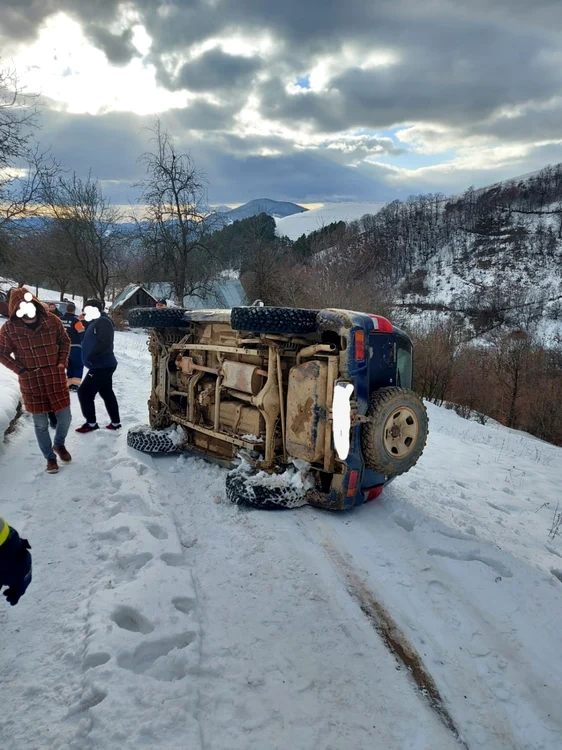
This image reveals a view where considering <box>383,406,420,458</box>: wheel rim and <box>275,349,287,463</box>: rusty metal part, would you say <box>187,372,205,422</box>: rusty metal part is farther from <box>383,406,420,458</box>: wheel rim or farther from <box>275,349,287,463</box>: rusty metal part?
<box>383,406,420,458</box>: wheel rim

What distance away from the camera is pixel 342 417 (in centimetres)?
332

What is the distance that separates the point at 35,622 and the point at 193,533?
1174mm

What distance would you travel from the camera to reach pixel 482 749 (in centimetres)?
180

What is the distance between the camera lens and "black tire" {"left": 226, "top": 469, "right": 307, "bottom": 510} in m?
3.52

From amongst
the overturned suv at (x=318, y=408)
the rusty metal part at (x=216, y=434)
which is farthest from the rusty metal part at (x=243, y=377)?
the rusty metal part at (x=216, y=434)

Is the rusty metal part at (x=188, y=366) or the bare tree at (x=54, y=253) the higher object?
the bare tree at (x=54, y=253)

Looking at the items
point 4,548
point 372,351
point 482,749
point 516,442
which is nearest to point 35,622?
point 4,548

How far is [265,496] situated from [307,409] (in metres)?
0.78

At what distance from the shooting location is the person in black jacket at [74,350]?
7750 mm

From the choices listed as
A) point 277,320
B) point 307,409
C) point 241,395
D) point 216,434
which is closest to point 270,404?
point 307,409

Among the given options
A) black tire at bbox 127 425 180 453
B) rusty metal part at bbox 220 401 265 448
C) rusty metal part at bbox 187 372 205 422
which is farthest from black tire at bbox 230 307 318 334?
black tire at bbox 127 425 180 453

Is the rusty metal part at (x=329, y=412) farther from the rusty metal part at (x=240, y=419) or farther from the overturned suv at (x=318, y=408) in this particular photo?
the rusty metal part at (x=240, y=419)

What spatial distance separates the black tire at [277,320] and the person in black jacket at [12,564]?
2214 millimetres

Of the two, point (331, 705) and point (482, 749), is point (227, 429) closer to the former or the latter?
point (331, 705)
